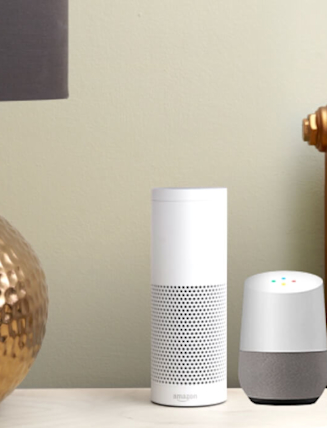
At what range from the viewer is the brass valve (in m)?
1.10

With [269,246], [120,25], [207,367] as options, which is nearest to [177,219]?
[207,367]

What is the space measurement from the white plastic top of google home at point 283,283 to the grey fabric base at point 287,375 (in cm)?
8

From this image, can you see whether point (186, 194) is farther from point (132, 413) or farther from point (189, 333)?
point (132, 413)

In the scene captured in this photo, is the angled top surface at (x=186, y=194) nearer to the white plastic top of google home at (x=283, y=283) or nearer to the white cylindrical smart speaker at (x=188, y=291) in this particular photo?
the white cylindrical smart speaker at (x=188, y=291)

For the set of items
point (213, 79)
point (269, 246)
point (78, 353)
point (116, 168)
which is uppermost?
point (213, 79)

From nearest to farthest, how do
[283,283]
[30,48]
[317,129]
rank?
[30,48], [283,283], [317,129]

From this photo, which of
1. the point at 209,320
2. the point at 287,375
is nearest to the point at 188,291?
the point at 209,320

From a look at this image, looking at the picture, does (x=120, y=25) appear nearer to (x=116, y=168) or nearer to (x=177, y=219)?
(x=116, y=168)

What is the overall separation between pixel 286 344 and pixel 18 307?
343 millimetres

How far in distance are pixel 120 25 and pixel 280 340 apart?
1.87ft

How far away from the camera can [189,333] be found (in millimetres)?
952

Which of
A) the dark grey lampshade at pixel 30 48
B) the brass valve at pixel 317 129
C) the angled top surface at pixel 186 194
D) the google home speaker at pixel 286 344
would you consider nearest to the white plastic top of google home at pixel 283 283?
the google home speaker at pixel 286 344

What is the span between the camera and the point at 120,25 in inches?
47.0

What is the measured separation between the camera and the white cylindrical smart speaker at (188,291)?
37.2 inches
